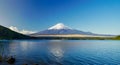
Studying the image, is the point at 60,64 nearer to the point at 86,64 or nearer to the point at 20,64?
the point at 86,64

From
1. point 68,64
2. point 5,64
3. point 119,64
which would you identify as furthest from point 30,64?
point 119,64

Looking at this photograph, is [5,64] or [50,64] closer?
[5,64]

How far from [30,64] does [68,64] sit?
1056cm

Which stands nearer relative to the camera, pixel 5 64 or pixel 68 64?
pixel 5 64

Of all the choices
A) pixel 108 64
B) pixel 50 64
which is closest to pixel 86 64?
pixel 108 64

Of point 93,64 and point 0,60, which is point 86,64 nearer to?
point 93,64

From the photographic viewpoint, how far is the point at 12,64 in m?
51.5

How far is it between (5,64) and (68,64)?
17.1 meters

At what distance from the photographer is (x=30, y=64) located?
52938mm

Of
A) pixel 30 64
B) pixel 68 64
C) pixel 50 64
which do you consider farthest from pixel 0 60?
pixel 68 64

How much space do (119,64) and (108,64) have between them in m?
3.05

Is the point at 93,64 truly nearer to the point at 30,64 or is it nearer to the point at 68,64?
the point at 68,64

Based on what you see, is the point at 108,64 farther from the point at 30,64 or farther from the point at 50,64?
the point at 30,64

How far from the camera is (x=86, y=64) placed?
54.4 metres
